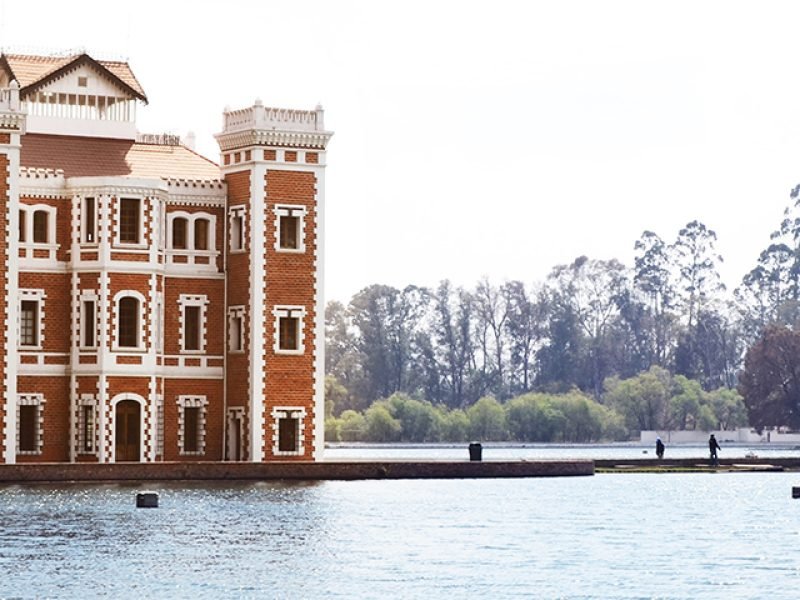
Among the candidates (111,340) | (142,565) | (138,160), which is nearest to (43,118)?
(138,160)

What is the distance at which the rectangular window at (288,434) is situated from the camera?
88375 millimetres

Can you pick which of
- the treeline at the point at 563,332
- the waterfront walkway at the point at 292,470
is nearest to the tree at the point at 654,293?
the treeline at the point at 563,332

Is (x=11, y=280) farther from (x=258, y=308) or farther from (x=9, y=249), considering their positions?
(x=258, y=308)

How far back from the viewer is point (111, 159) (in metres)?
90.1

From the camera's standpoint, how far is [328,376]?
17962 cm

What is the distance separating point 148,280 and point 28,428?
22.4 ft

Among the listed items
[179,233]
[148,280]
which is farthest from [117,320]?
[179,233]

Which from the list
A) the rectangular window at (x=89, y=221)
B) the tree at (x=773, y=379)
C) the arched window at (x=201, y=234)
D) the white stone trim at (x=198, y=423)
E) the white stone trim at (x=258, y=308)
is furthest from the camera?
the tree at (x=773, y=379)

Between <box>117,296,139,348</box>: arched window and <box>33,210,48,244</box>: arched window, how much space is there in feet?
12.0

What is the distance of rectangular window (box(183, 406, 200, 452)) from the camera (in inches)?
3494

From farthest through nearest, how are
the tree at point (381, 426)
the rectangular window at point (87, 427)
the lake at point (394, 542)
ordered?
the tree at point (381, 426), the rectangular window at point (87, 427), the lake at point (394, 542)

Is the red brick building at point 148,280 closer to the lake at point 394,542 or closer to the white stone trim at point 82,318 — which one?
the white stone trim at point 82,318

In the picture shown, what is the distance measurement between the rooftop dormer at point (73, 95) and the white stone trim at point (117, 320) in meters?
7.96

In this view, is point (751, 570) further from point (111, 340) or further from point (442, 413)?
point (442, 413)
